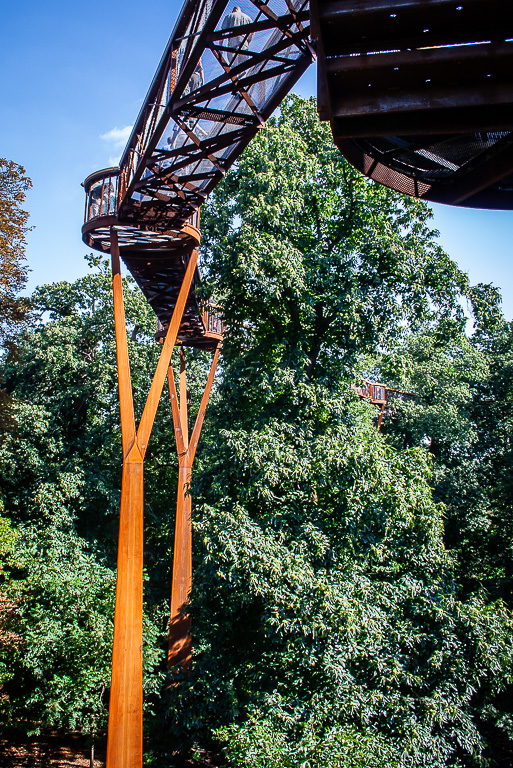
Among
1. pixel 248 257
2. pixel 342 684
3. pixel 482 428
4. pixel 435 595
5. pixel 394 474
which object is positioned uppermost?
pixel 248 257

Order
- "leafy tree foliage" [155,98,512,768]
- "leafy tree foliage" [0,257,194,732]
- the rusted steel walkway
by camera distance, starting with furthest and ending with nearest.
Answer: "leafy tree foliage" [0,257,194,732] → "leafy tree foliage" [155,98,512,768] → the rusted steel walkway

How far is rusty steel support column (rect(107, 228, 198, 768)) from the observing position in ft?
20.8

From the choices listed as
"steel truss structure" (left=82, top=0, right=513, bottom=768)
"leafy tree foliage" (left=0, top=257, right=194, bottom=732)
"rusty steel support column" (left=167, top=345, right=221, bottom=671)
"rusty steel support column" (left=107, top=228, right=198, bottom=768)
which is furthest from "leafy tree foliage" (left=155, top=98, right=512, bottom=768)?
"leafy tree foliage" (left=0, top=257, right=194, bottom=732)

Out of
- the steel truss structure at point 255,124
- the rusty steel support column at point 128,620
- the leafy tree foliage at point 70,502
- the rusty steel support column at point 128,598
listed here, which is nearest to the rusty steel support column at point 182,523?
the steel truss structure at point 255,124

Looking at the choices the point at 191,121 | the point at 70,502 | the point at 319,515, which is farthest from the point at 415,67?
the point at 70,502

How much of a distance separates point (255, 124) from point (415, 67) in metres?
4.30

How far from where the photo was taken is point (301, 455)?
8.87 metres

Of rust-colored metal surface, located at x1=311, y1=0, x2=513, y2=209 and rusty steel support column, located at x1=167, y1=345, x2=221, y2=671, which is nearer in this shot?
rust-colored metal surface, located at x1=311, y1=0, x2=513, y2=209

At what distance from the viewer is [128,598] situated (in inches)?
264

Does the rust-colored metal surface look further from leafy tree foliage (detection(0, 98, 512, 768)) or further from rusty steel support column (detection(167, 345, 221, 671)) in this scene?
rusty steel support column (detection(167, 345, 221, 671))

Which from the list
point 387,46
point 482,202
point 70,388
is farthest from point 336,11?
point 70,388

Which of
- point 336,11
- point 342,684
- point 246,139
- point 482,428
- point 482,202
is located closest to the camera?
point 336,11

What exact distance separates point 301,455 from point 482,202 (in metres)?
6.14

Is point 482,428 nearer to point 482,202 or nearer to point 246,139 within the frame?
point 246,139
